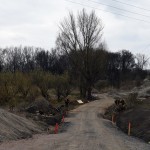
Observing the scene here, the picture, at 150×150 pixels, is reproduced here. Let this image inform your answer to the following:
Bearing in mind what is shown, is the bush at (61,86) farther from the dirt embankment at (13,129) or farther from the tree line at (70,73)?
the dirt embankment at (13,129)

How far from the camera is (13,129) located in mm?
25750

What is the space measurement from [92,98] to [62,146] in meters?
61.0

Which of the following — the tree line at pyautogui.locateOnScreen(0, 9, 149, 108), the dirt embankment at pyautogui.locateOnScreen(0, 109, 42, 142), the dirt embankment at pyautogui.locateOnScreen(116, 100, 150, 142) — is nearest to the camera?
the dirt embankment at pyautogui.locateOnScreen(0, 109, 42, 142)

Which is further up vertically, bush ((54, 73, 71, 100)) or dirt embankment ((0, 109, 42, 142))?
bush ((54, 73, 71, 100))

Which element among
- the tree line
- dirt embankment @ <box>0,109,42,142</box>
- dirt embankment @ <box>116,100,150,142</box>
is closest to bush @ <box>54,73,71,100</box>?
the tree line

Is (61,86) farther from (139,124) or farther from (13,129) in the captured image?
(13,129)

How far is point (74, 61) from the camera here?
7769cm

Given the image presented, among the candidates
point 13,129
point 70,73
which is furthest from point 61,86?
point 13,129

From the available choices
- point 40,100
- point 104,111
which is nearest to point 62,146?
point 40,100

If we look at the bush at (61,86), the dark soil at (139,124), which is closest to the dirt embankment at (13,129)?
the dark soil at (139,124)

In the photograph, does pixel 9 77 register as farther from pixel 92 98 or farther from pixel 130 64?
pixel 130 64

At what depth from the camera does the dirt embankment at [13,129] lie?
23.5 meters

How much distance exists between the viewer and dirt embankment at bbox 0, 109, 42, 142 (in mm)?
23525

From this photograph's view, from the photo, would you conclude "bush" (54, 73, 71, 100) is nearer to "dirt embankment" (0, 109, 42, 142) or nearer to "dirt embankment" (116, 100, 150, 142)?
"dirt embankment" (116, 100, 150, 142)
